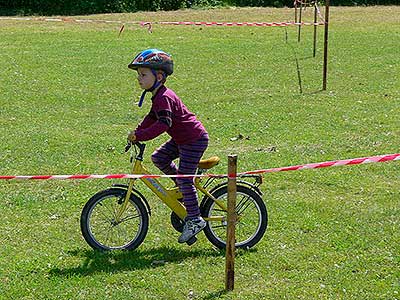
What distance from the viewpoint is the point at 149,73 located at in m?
5.81

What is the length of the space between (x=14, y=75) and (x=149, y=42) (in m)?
6.61

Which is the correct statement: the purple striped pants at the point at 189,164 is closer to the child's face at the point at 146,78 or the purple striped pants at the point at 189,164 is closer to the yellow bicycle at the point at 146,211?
the yellow bicycle at the point at 146,211

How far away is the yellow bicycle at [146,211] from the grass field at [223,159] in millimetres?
141

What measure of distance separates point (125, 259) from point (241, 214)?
1.01 meters

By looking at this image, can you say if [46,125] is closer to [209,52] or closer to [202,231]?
[202,231]

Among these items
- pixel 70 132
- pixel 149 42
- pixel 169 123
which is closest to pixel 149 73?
pixel 169 123

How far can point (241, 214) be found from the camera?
6199mm

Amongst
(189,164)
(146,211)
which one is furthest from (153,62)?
(146,211)

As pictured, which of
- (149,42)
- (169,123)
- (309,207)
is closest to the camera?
(169,123)

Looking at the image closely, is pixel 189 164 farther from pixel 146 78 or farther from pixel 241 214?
pixel 146 78

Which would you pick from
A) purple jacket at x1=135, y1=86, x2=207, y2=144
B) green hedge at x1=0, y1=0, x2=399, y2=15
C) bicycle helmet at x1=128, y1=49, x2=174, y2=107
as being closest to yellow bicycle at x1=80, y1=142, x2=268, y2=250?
purple jacket at x1=135, y1=86, x2=207, y2=144

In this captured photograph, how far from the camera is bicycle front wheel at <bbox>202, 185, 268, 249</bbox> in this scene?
608 cm

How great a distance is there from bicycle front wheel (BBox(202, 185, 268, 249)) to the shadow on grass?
0.48 ft

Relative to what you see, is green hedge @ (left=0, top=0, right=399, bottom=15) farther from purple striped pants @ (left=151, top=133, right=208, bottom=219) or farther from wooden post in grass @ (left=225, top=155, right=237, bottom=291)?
wooden post in grass @ (left=225, top=155, right=237, bottom=291)
